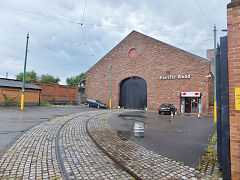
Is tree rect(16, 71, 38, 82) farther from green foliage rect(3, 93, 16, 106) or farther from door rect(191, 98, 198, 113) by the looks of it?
door rect(191, 98, 198, 113)

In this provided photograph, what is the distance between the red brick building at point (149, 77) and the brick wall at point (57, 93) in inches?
116

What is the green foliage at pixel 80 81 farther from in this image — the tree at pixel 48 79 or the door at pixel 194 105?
the door at pixel 194 105

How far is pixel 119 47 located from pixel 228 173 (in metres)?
25.6

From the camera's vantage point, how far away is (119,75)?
25.8 m

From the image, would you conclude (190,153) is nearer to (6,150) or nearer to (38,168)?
(38,168)

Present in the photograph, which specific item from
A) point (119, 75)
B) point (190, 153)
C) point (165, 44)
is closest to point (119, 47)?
point (119, 75)

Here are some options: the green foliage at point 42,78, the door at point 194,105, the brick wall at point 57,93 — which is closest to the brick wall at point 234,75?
the door at point 194,105

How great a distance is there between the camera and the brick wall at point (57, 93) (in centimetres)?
2525

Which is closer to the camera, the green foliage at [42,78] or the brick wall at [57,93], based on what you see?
the brick wall at [57,93]

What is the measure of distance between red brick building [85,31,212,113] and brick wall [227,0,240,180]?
50.6ft

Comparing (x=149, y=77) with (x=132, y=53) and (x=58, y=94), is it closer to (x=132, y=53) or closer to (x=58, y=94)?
(x=132, y=53)

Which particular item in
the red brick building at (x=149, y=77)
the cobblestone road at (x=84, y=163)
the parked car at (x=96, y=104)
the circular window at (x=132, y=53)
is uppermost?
the circular window at (x=132, y=53)

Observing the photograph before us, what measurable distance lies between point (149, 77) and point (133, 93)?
4.01 m

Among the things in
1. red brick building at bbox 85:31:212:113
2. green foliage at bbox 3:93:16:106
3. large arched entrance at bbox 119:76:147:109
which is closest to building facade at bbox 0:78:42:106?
green foliage at bbox 3:93:16:106
